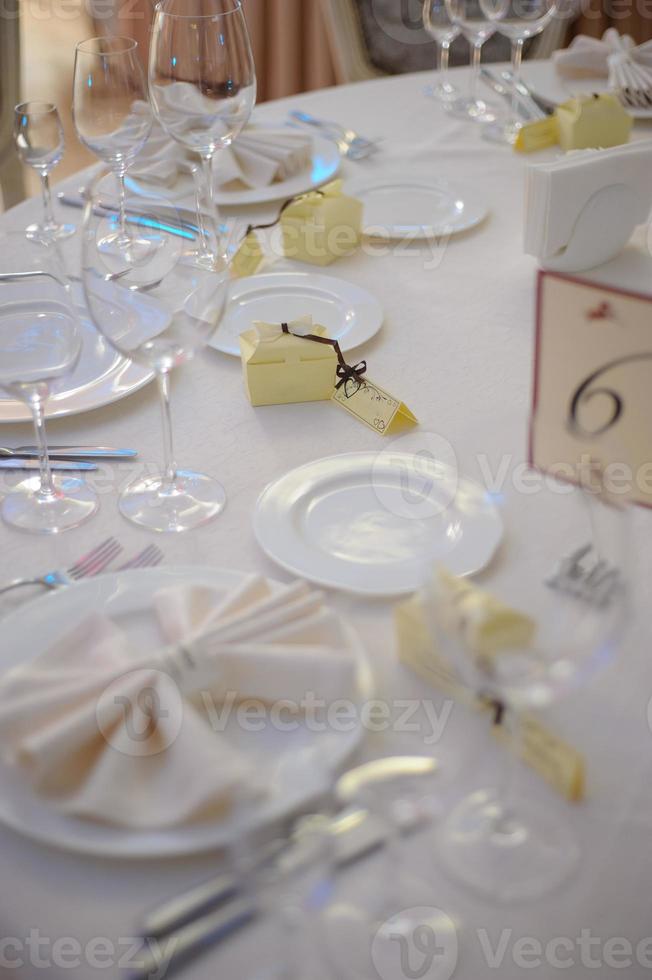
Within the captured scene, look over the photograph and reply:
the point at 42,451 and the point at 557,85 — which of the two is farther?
the point at 557,85

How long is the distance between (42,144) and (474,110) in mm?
845

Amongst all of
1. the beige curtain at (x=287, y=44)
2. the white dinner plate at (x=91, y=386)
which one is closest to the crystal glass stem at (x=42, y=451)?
the white dinner plate at (x=91, y=386)

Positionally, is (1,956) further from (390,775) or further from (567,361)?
(567,361)

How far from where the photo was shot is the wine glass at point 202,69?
1329mm

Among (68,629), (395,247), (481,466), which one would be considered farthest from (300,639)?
(395,247)

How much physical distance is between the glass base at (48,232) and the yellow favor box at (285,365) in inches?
20.5

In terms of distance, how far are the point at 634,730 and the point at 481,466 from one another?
32 cm

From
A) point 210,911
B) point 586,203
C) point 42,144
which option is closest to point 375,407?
point 586,203

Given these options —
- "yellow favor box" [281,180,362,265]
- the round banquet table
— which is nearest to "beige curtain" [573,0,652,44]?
the round banquet table

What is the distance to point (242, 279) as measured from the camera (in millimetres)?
1388

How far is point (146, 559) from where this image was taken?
91 cm

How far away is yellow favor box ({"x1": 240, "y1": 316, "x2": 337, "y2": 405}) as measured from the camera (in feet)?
3.71

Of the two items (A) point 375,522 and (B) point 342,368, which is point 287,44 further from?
(A) point 375,522

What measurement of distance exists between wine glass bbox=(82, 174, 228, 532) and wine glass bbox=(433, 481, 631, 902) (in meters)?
0.39
